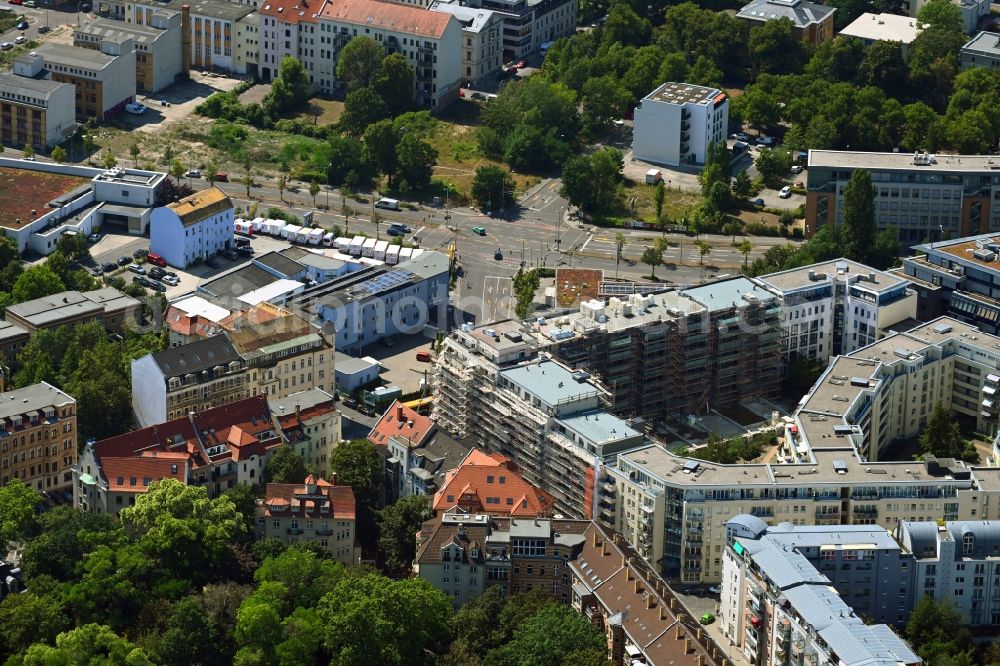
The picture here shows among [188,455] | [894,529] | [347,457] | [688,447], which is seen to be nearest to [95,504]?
[188,455]

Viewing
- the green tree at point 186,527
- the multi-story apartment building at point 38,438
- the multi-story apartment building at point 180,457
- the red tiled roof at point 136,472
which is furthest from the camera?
the multi-story apartment building at point 38,438

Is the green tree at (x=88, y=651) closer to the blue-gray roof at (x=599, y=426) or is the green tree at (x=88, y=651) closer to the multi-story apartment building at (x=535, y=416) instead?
the multi-story apartment building at (x=535, y=416)

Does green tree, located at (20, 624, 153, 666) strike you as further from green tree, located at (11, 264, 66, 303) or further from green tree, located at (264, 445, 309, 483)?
green tree, located at (11, 264, 66, 303)

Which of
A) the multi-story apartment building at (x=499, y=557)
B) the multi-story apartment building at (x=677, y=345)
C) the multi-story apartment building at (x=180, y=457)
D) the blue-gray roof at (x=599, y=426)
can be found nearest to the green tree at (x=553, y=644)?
the multi-story apartment building at (x=499, y=557)

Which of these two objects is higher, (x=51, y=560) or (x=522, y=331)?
(x=522, y=331)

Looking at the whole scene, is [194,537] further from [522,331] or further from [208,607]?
[522,331]

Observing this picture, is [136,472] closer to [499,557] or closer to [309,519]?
[309,519]
